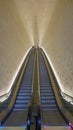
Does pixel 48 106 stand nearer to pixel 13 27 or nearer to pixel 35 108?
pixel 35 108

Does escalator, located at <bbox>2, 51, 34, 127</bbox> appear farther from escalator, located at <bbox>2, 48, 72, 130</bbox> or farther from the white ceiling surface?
the white ceiling surface

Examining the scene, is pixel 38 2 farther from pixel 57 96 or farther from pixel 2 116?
pixel 2 116

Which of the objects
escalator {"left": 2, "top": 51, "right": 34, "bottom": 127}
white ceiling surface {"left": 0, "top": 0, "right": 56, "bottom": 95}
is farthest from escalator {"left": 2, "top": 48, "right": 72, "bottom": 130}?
white ceiling surface {"left": 0, "top": 0, "right": 56, "bottom": 95}

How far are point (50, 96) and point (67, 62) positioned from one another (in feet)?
4.07

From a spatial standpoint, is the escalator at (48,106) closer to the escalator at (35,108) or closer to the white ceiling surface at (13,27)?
the escalator at (35,108)

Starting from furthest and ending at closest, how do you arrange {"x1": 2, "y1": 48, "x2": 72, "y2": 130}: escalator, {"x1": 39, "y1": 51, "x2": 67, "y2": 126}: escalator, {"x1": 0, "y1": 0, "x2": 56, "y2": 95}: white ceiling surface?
{"x1": 0, "y1": 0, "x2": 56, "y2": 95}: white ceiling surface → {"x1": 39, "y1": 51, "x2": 67, "y2": 126}: escalator → {"x1": 2, "y1": 48, "x2": 72, "y2": 130}: escalator

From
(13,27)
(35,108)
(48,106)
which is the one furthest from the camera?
(13,27)

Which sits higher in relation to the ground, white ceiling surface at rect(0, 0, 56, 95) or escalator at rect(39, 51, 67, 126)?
white ceiling surface at rect(0, 0, 56, 95)

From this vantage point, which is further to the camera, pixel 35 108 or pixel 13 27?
pixel 13 27

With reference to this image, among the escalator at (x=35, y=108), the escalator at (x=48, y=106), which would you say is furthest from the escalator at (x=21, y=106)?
the escalator at (x=48, y=106)

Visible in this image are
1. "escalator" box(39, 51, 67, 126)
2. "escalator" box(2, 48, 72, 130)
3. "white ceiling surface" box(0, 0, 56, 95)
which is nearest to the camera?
"escalator" box(2, 48, 72, 130)

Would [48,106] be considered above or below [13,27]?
below

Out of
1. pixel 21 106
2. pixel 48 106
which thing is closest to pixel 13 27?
pixel 21 106

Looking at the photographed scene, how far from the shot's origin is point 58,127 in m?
4.82
